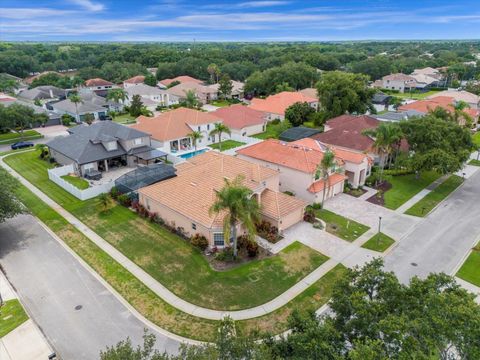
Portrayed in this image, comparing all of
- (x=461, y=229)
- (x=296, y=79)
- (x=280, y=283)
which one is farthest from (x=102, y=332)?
(x=296, y=79)

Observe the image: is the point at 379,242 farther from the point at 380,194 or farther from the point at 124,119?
the point at 124,119

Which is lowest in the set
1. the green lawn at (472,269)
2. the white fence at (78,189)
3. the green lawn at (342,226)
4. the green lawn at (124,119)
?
the green lawn at (472,269)

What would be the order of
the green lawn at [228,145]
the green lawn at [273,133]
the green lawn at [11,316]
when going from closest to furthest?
the green lawn at [11,316]
the green lawn at [228,145]
the green lawn at [273,133]

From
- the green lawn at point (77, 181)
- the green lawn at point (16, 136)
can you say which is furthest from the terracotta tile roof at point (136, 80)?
the green lawn at point (77, 181)

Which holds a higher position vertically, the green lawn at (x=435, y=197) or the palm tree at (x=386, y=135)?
the palm tree at (x=386, y=135)

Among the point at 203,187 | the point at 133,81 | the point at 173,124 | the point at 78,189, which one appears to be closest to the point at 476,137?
the point at 173,124

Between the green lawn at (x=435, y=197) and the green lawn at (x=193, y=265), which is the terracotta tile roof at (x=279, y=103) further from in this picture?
the green lawn at (x=193, y=265)
